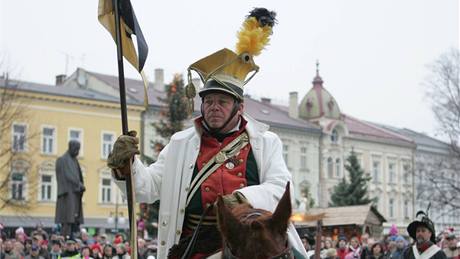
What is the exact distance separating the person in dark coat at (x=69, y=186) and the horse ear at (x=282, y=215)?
10421 mm

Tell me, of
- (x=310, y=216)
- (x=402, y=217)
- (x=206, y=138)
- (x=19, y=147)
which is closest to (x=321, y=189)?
(x=402, y=217)

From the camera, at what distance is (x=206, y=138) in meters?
5.96

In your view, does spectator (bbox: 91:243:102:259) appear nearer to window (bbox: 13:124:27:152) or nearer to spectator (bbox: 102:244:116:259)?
spectator (bbox: 102:244:116:259)

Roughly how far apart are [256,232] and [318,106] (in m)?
68.2

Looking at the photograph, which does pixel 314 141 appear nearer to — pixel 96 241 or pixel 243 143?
pixel 96 241

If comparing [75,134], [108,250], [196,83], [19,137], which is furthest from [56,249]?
[75,134]

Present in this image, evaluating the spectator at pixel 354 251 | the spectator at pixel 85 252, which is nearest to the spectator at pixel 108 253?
the spectator at pixel 85 252

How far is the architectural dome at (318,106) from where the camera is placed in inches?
2835

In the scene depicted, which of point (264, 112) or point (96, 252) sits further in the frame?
point (264, 112)

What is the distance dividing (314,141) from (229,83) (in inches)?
2577

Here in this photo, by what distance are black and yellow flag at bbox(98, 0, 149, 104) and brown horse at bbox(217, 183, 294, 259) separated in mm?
1659

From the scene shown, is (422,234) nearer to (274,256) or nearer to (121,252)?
(121,252)

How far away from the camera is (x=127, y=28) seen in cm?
586

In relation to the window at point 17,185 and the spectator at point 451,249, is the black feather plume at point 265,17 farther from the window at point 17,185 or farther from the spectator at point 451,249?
the window at point 17,185
